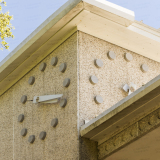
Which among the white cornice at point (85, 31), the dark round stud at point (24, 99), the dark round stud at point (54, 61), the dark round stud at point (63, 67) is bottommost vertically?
the dark round stud at point (24, 99)

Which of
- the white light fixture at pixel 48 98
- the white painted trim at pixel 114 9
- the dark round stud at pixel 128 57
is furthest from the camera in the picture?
the dark round stud at pixel 128 57

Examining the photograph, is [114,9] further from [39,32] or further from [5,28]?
[5,28]

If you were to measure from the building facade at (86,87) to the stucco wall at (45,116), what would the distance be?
20 millimetres

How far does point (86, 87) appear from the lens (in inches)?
263

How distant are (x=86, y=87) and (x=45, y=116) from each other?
1.19 m

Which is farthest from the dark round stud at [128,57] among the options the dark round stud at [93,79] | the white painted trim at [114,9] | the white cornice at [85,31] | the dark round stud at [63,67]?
the dark round stud at [63,67]

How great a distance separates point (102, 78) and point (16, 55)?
218 cm

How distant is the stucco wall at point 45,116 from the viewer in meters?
6.56

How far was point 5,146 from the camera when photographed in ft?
27.8

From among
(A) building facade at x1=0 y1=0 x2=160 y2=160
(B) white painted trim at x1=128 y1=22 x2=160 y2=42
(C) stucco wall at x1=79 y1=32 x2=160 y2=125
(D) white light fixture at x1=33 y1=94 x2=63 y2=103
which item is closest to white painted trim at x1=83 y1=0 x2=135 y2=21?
(A) building facade at x1=0 y1=0 x2=160 y2=160

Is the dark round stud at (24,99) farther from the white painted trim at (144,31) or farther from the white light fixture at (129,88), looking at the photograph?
the white painted trim at (144,31)

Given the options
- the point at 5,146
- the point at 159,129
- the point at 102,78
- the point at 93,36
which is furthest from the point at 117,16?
the point at 5,146

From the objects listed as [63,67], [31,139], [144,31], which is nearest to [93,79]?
[63,67]

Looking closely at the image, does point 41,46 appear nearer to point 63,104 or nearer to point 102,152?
point 63,104
